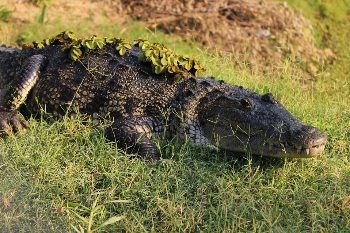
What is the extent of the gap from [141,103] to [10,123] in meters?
1.21

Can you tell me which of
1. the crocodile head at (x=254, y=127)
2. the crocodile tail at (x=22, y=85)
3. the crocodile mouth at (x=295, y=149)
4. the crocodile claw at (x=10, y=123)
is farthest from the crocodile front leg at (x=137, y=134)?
the crocodile tail at (x=22, y=85)

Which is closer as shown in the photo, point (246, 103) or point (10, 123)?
point (246, 103)

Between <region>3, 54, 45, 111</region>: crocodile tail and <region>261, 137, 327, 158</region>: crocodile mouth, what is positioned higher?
<region>261, 137, 327, 158</region>: crocodile mouth

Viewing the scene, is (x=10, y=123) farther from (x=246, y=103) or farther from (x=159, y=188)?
(x=246, y=103)

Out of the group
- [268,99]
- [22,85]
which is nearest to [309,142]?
[268,99]

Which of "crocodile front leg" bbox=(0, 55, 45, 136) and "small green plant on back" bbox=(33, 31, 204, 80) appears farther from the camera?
"crocodile front leg" bbox=(0, 55, 45, 136)

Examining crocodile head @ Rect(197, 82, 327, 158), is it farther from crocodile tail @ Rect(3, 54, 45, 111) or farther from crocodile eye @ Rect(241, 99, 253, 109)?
crocodile tail @ Rect(3, 54, 45, 111)

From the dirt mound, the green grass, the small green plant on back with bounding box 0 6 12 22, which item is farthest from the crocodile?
the dirt mound

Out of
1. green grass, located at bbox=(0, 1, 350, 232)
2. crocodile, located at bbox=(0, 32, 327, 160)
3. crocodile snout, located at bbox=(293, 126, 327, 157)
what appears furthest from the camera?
crocodile, located at bbox=(0, 32, 327, 160)

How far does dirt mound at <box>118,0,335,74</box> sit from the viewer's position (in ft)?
33.3

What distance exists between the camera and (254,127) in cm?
502

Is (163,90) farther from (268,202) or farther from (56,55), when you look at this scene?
(268,202)

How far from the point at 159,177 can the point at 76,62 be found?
5.98 feet

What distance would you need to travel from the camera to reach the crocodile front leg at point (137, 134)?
16.6 ft
